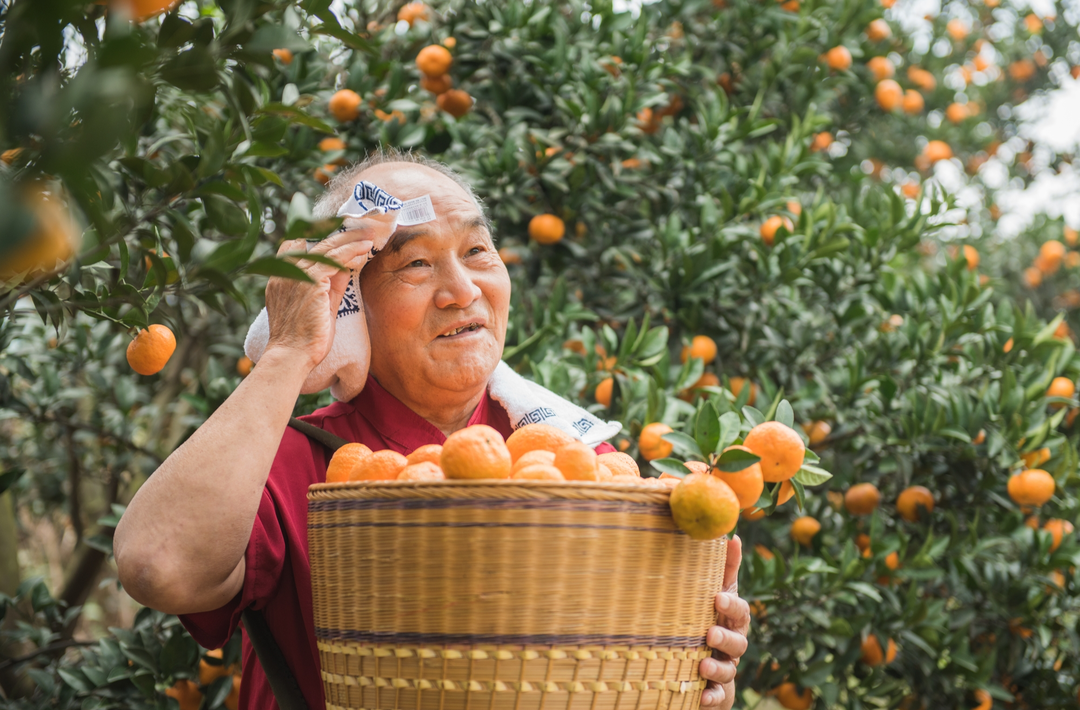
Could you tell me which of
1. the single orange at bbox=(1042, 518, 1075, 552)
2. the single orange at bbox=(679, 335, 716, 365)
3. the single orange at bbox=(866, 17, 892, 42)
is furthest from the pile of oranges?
the single orange at bbox=(866, 17, 892, 42)

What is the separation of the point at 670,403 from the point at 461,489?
133 cm

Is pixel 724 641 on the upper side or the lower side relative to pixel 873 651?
upper

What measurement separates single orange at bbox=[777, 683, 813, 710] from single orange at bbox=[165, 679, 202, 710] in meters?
1.71

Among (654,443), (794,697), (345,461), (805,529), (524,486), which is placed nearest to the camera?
(524,486)

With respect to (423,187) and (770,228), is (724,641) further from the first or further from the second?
(770,228)

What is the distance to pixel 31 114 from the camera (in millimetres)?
609

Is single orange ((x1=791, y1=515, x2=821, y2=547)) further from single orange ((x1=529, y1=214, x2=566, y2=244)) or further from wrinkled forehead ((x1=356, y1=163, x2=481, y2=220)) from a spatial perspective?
wrinkled forehead ((x1=356, y1=163, x2=481, y2=220))

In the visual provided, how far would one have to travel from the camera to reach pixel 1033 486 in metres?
2.63

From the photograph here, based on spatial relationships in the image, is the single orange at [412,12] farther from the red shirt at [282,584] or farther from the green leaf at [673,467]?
the green leaf at [673,467]

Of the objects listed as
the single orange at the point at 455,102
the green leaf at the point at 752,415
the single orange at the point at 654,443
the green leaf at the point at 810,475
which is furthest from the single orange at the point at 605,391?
the single orange at the point at 455,102

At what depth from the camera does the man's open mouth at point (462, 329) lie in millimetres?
1850

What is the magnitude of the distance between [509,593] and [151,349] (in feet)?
2.65

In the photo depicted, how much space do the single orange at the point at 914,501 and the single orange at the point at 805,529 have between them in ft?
1.06

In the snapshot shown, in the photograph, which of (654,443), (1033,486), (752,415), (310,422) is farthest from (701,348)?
(310,422)
